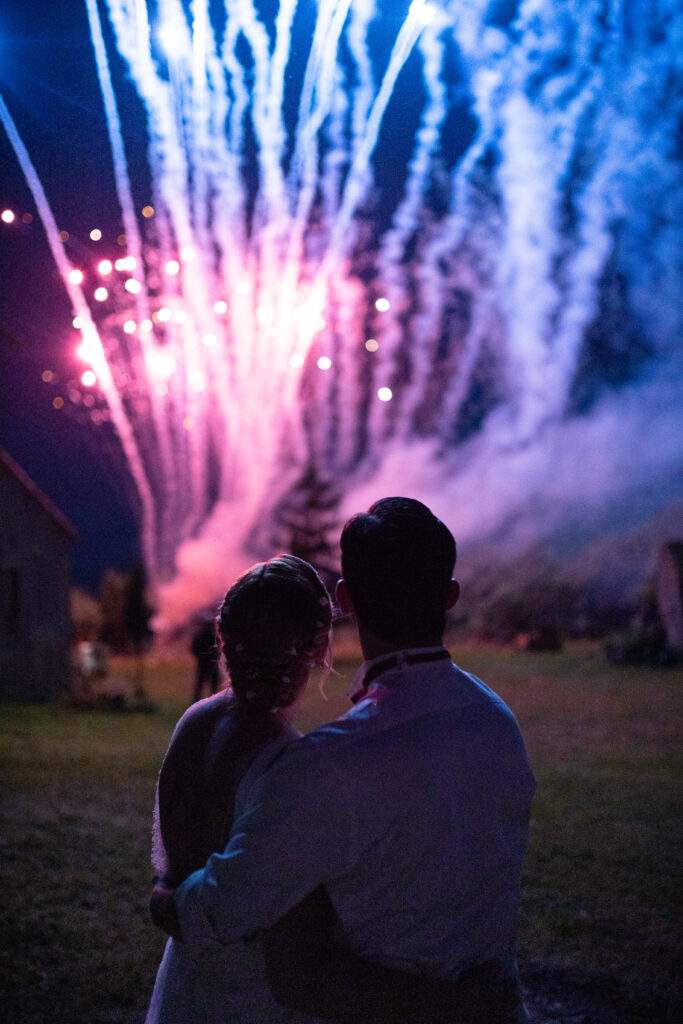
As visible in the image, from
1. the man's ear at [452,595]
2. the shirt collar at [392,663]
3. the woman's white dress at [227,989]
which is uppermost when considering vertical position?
the man's ear at [452,595]

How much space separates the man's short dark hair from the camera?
84.4 inches

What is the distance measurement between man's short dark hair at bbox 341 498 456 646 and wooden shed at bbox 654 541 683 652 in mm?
31912

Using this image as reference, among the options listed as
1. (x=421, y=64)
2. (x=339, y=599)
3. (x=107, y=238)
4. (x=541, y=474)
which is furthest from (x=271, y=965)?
(x=541, y=474)

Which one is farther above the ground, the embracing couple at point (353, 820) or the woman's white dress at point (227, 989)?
the embracing couple at point (353, 820)

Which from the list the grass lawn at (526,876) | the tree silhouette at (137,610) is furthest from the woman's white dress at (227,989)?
the tree silhouette at (137,610)

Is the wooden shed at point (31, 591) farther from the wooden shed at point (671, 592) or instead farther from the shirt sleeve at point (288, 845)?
the shirt sleeve at point (288, 845)

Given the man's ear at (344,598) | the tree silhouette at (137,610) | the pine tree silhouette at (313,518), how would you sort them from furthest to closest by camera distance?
the pine tree silhouette at (313,518), the tree silhouette at (137,610), the man's ear at (344,598)

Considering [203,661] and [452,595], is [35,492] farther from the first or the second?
[452,595]

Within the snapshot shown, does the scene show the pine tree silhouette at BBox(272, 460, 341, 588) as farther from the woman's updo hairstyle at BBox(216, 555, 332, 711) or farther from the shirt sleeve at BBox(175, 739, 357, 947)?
the shirt sleeve at BBox(175, 739, 357, 947)

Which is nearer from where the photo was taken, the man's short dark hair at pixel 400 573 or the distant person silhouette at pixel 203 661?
the man's short dark hair at pixel 400 573

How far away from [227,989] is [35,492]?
25831 mm

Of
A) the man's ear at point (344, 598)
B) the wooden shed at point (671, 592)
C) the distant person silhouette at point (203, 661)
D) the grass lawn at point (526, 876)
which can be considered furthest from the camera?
the wooden shed at point (671, 592)

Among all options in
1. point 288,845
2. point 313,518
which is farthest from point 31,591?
point 313,518

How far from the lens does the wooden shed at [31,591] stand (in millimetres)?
25203
